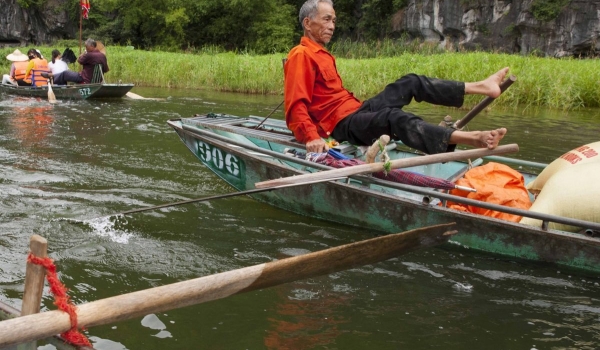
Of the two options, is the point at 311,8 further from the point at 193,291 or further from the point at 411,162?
the point at 193,291

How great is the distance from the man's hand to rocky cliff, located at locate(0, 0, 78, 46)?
37.6m

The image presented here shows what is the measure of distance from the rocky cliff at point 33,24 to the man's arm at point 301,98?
3721 cm

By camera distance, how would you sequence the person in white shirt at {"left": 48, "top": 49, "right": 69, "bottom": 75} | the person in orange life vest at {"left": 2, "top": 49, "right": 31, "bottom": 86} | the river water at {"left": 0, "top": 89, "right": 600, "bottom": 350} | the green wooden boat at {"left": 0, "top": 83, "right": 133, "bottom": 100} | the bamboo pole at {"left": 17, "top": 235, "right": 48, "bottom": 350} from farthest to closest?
the person in orange life vest at {"left": 2, "top": 49, "right": 31, "bottom": 86} → the person in white shirt at {"left": 48, "top": 49, "right": 69, "bottom": 75} → the green wooden boat at {"left": 0, "top": 83, "right": 133, "bottom": 100} → the river water at {"left": 0, "top": 89, "right": 600, "bottom": 350} → the bamboo pole at {"left": 17, "top": 235, "right": 48, "bottom": 350}

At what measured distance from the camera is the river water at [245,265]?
326 centimetres

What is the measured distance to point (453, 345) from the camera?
10.5ft

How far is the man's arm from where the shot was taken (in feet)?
16.5

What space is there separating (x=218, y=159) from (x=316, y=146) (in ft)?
4.06

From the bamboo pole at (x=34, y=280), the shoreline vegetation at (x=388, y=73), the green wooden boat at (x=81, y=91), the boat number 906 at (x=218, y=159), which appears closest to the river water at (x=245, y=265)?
the boat number 906 at (x=218, y=159)

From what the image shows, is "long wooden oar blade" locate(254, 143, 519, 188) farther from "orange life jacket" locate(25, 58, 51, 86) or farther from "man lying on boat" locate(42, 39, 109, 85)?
"orange life jacket" locate(25, 58, 51, 86)

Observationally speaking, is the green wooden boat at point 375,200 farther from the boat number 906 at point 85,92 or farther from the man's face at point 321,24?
the boat number 906 at point 85,92

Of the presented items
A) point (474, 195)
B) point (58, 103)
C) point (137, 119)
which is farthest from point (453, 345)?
point (58, 103)

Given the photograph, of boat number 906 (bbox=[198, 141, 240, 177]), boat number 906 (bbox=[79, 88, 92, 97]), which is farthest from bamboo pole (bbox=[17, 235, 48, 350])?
boat number 906 (bbox=[79, 88, 92, 97])

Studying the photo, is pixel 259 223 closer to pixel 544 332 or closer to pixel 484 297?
pixel 484 297

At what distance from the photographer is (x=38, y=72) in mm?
13391
